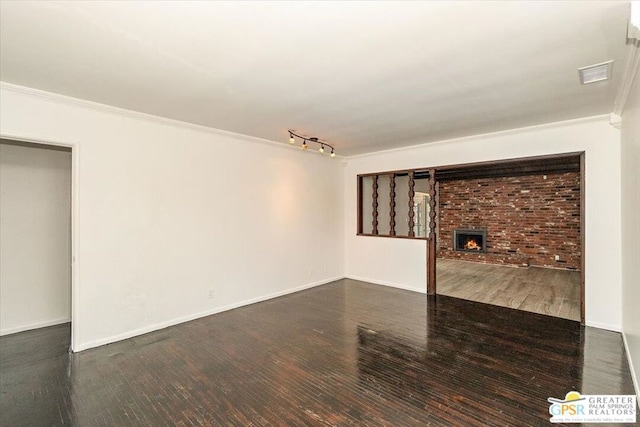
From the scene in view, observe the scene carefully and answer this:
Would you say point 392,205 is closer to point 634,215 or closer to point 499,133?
point 499,133

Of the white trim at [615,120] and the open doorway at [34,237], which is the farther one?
the open doorway at [34,237]

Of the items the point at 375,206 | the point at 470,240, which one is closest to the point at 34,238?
the point at 375,206

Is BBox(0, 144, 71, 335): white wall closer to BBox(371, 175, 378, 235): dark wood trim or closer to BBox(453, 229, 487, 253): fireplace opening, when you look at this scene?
BBox(371, 175, 378, 235): dark wood trim

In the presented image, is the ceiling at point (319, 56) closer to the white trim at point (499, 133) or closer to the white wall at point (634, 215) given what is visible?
the white trim at point (499, 133)

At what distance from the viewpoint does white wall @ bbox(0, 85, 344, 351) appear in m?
3.25

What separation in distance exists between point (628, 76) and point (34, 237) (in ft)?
22.1

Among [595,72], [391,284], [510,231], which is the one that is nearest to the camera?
[595,72]

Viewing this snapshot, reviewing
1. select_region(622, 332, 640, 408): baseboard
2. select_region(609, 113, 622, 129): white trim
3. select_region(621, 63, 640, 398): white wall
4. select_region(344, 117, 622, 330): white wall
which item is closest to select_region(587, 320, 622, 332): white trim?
select_region(344, 117, 622, 330): white wall

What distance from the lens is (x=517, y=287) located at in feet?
18.8

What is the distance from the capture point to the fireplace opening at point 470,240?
27.6ft

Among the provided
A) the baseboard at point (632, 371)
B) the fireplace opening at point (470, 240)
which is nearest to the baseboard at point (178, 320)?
the baseboard at point (632, 371)

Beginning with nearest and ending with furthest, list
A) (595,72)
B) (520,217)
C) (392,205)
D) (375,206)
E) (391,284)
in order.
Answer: (595,72), (391,284), (392,205), (375,206), (520,217)

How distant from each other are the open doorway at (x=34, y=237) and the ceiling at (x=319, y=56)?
1.66 metres

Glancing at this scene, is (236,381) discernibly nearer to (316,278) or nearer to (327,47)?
(327,47)
